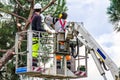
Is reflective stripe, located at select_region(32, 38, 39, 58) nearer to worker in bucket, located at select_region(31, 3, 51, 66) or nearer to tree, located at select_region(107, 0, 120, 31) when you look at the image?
worker in bucket, located at select_region(31, 3, 51, 66)

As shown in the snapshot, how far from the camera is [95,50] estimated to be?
1107 centimetres

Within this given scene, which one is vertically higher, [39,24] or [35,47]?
[39,24]

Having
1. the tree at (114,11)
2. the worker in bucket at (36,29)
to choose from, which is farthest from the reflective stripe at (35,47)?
the tree at (114,11)

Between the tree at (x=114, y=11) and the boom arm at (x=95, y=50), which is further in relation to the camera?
the tree at (x=114, y=11)

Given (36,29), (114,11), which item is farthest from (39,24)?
(114,11)

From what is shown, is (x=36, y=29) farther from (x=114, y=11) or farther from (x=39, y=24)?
(x=114, y=11)

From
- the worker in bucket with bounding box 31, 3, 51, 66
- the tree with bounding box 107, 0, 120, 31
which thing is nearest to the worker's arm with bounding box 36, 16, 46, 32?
the worker in bucket with bounding box 31, 3, 51, 66

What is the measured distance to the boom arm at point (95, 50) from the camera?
10.5 meters

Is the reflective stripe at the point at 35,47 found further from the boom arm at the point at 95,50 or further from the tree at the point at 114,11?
the tree at the point at 114,11

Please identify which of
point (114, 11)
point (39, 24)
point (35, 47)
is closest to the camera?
point (35, 47)

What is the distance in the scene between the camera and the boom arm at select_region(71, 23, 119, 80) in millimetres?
10516

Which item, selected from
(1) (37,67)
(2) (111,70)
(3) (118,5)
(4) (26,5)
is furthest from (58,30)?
(4) (26,5)

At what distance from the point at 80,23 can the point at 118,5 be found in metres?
3.24

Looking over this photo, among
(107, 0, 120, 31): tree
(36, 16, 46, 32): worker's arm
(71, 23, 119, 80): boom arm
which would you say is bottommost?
(71, 23, 119, 80): boom arm
